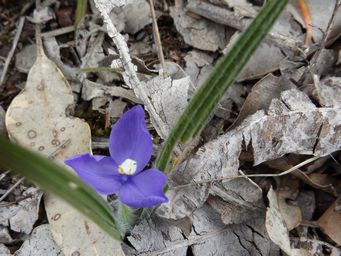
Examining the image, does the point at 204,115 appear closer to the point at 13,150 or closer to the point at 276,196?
the point at 13,150


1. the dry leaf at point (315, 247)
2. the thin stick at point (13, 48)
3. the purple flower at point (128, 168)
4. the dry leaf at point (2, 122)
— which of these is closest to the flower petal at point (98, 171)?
the purple flower at point (128, 168)

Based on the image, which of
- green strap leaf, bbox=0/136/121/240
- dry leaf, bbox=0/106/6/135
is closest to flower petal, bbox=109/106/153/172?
green strap leaf, bbox=0/136/121/240

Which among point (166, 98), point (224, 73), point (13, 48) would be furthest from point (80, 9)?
point (224, 73)

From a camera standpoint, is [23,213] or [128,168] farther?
[23,213]

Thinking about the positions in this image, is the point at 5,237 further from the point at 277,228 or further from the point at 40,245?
Result: the point at 277,228

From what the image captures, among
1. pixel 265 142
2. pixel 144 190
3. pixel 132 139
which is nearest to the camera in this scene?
pixel 144 190

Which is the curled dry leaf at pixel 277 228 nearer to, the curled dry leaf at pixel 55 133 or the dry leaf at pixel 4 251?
the curled dry leaf at pixel 55 133
